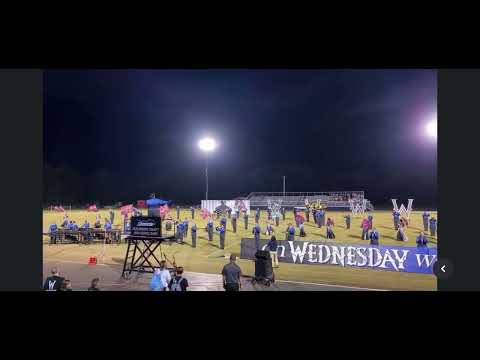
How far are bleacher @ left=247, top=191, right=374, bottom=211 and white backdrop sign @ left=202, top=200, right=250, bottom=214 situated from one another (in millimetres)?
747

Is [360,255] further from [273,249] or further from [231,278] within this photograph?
[231,278]

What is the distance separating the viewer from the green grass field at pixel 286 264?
9.23m

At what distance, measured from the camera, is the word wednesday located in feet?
30.7

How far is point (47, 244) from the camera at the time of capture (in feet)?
51.2

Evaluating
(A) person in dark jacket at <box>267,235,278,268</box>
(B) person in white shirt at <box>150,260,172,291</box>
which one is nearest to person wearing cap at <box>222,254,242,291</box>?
(B) person in white shirt at <box>150,260,172,291</box>

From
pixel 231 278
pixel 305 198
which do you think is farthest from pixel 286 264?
pixel 305 198

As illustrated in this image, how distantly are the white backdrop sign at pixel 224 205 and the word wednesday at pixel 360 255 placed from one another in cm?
746

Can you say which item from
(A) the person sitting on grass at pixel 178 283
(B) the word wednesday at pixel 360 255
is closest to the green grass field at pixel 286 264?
(B) the word wednesday at pixel 360 255

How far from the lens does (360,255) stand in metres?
9.86

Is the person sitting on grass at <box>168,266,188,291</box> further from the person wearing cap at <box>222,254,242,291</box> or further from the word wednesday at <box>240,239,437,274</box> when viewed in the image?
the word wednesday at <box>240,239,437,274</box>
